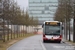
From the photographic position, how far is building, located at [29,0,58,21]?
367 ft

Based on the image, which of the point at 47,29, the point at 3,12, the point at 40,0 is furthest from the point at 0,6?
the point at 40,0

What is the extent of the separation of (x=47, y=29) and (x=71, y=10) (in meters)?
3.99

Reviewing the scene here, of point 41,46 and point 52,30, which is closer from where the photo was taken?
point 41,46

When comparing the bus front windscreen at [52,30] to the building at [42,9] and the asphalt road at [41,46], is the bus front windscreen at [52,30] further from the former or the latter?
the building at [42,9]

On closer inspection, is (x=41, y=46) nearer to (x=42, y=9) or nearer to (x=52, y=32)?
(x=52, y=32)

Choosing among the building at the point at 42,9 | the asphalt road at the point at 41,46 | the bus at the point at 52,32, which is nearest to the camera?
the asphalt road at the point at 41,46

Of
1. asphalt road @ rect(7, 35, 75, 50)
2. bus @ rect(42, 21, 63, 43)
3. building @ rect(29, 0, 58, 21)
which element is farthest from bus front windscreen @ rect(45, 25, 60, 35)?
building @ rect(29, 0, 58, 21)

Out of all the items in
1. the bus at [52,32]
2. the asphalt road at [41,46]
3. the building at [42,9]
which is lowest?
the asphalt road at [41,46]

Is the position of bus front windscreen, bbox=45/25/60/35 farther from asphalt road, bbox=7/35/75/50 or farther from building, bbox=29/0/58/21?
building, bbox=29/0/58/21

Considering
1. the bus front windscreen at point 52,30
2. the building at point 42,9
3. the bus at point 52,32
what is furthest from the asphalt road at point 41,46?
the building at point 42,9

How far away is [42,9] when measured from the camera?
11362 centimetres

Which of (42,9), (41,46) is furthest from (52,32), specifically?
(42,9)

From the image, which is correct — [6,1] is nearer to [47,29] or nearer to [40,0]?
[47,29]

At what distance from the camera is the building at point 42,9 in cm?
11175
